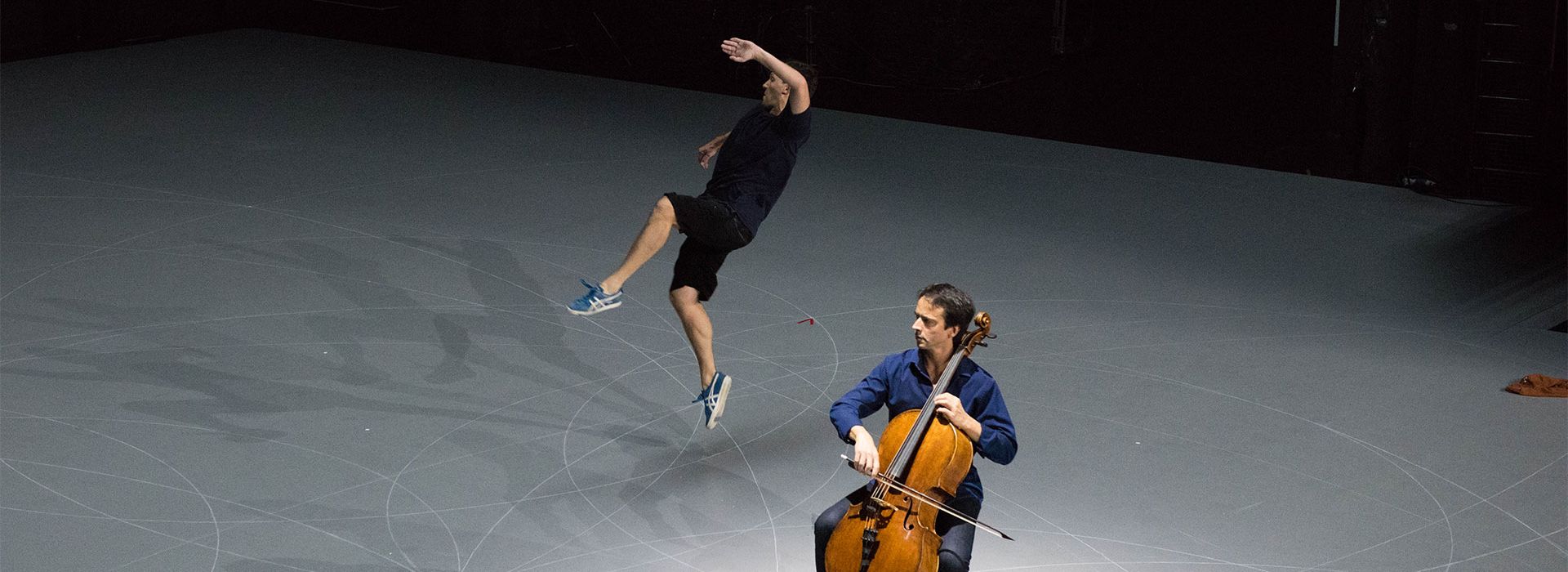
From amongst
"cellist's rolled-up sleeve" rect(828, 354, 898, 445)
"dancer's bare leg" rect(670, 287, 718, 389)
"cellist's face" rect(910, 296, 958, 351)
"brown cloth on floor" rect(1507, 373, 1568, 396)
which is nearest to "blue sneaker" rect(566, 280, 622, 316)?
"dancer's bare leg" rect(670, 287, 718, 389)

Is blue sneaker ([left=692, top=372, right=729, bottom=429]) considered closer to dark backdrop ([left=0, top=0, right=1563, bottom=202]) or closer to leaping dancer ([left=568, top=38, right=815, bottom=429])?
leaping dancer ([left=568, top=38, right=815, bottom=429])

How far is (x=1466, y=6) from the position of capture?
893cm

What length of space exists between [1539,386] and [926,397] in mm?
3530

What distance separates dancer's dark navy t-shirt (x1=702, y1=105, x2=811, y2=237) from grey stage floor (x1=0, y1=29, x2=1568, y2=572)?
2.82 feet

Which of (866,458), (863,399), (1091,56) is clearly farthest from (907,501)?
(1091,56)

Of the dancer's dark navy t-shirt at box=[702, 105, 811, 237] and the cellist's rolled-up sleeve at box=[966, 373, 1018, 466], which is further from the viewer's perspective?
the dancer's dark navy t-shirt at box=[702, 105, 811, 237]

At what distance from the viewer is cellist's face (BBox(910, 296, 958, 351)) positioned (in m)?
4.28

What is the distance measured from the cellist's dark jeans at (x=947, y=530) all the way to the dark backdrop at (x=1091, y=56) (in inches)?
237

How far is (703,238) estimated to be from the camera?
605 centimetres

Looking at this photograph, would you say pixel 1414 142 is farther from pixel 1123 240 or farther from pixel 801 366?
pixel 801 366

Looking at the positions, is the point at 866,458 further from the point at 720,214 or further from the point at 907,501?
the point at 720,214

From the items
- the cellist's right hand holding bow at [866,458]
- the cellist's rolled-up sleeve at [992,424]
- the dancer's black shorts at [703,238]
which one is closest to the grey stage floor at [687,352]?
the dancer's black shorts at [703,238]

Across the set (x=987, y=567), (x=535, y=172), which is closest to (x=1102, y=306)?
(x=987, y=567)

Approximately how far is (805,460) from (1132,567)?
1.34 m
